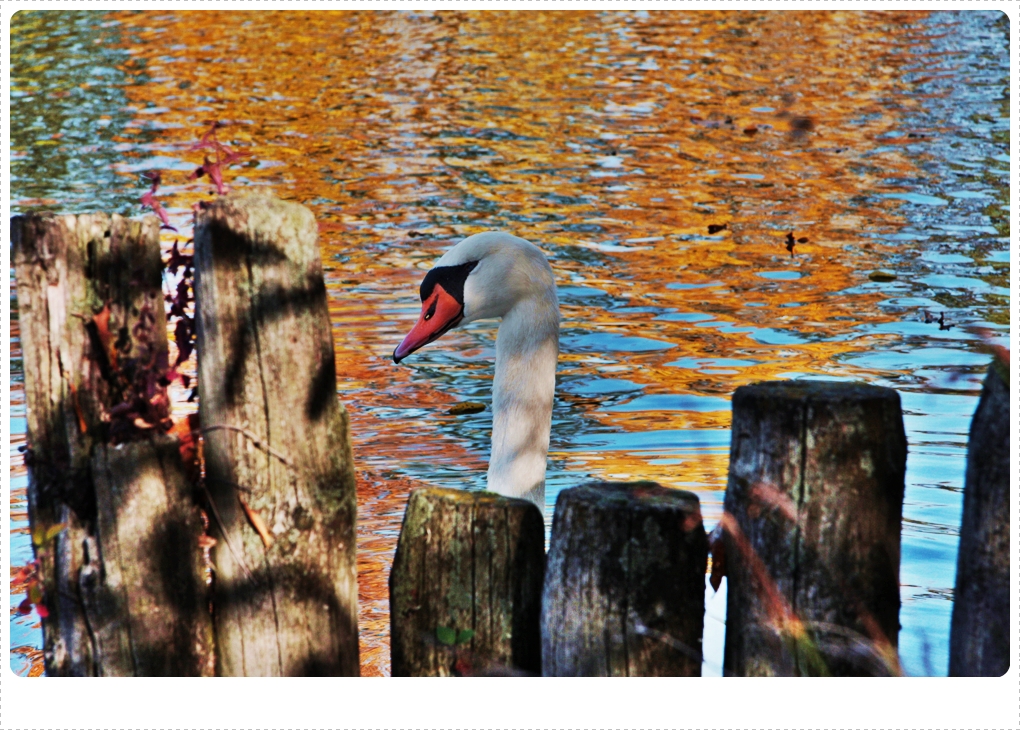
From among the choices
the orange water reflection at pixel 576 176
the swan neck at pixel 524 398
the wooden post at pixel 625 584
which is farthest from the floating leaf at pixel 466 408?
the wooden post at pixel 625 584

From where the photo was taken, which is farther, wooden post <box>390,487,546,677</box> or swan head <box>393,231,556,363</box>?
swan head <box>393,231,556,363</box>

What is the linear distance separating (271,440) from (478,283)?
1444mm

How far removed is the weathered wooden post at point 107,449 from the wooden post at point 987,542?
1643mm

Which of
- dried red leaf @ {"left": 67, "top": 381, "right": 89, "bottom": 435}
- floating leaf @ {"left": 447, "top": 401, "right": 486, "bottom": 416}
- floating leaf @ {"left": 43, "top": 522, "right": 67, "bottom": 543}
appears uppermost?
dried red leaf @ {"left": 67, "top": 381, "right": 89, "bottom": 435}

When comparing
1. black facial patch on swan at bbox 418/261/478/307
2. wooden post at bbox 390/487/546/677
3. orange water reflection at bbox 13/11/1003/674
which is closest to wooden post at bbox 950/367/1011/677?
wooden post at bbox 390/487/546/677

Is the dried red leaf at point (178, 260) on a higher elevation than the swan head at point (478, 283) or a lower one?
higher

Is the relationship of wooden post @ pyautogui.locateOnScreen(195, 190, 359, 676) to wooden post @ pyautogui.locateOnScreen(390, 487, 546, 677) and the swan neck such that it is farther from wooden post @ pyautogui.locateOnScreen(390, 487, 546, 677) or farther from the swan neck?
the swan neck

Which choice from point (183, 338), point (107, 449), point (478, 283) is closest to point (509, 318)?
point (478, 283)

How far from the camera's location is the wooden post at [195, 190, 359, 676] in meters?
2.57

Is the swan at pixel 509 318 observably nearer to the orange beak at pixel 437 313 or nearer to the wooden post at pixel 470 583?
the orange beak at pixel 437 313

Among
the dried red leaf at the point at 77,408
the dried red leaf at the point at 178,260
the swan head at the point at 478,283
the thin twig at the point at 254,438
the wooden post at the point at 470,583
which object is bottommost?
the wooden post at the point at 470,583

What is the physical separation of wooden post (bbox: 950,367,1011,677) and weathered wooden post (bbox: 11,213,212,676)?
1.64 meters

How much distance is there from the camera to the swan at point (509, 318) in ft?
12.8

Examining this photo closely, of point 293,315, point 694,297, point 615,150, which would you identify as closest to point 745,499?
point 293,315
